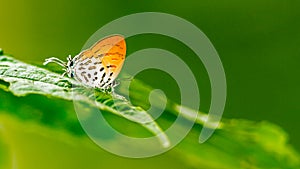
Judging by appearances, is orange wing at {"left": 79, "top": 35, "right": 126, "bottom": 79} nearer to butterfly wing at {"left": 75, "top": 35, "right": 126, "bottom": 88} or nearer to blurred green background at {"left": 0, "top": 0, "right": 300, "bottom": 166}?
butterfly wing at {"left": 75, "top": 35, "right": 126, "bottom": 88}

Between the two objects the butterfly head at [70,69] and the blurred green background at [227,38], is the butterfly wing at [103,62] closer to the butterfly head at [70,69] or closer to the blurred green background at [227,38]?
the butterfly head at [70,69]

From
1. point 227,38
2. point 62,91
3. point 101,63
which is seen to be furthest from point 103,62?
→ point 227,38

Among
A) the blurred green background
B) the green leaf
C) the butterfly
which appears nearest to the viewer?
the green leaf

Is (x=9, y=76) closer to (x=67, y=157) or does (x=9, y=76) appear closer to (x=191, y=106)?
(x=191, y=106)

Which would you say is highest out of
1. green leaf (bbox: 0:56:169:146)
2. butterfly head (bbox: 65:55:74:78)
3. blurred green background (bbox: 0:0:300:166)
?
blurred green background (bbox: 0:0:300:166)

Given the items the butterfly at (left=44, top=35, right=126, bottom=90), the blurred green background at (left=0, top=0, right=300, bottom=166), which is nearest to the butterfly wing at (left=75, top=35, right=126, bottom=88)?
the butterfly at (left=44, top=35, right=126, bottom=90)
